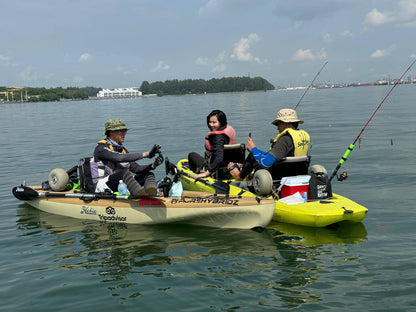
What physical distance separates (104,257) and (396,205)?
21.7 ft

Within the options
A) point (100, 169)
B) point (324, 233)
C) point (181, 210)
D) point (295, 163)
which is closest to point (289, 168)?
point (295, 163)

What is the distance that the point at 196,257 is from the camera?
7.04m

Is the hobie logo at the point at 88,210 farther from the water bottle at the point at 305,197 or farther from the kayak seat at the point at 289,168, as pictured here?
the water bottle at the point at 305,197

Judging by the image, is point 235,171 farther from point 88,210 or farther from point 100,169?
point 88,210

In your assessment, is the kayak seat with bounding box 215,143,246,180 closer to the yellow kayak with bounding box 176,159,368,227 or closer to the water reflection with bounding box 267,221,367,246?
the yellow kayak with bounding box 176,159,368,227

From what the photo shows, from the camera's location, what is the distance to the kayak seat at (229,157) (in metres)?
10.2

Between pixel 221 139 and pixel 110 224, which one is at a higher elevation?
pixel 221 139

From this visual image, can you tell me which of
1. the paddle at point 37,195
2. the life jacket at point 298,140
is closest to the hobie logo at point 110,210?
the paddle at point 37,195

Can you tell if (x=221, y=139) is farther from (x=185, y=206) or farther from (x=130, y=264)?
(x=130, y=264)

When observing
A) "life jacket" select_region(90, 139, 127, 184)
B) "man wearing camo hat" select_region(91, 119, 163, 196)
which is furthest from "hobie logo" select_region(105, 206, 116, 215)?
"life jacket" select_region(90, 139, 127, 184)

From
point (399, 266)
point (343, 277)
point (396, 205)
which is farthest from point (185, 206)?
point (396, 205)

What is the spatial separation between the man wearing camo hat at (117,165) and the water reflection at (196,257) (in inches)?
35.1

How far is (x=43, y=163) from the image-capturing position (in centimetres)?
1823

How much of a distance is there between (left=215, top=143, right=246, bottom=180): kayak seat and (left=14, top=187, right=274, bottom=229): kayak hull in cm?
132
